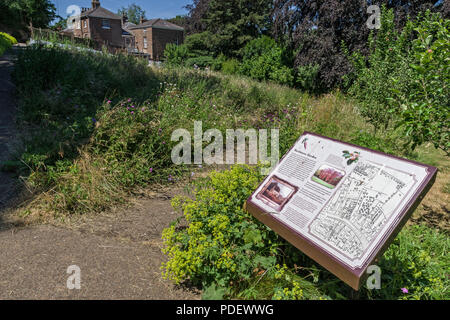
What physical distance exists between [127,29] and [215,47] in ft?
110

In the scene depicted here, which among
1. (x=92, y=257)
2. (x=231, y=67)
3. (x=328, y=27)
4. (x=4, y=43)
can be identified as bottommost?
(x=92, y=257)

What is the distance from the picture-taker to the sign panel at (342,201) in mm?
1712

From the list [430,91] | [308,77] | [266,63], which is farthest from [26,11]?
[430,91]

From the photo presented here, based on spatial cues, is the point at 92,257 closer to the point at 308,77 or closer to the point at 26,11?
the point at 308,77

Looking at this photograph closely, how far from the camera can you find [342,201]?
1.99 m

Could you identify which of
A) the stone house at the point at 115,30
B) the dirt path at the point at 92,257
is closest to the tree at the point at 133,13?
the stone house at the point at 115,30

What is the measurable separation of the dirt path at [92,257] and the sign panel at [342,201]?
103 cm

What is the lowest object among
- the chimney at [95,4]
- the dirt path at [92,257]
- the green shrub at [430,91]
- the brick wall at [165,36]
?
the dirt path at [92,257]

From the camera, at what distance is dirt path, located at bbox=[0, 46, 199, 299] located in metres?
2.35

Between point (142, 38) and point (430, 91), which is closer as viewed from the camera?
point (430, 91)

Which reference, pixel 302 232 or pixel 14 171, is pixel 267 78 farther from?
pixel 302 232

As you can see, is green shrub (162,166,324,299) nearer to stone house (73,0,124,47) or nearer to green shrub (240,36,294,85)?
green shrub (240,36,294,85)

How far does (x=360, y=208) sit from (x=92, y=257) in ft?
7.64

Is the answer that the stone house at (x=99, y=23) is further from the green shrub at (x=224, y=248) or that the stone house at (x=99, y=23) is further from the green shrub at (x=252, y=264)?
the green shrub at (x=252, y=264)
